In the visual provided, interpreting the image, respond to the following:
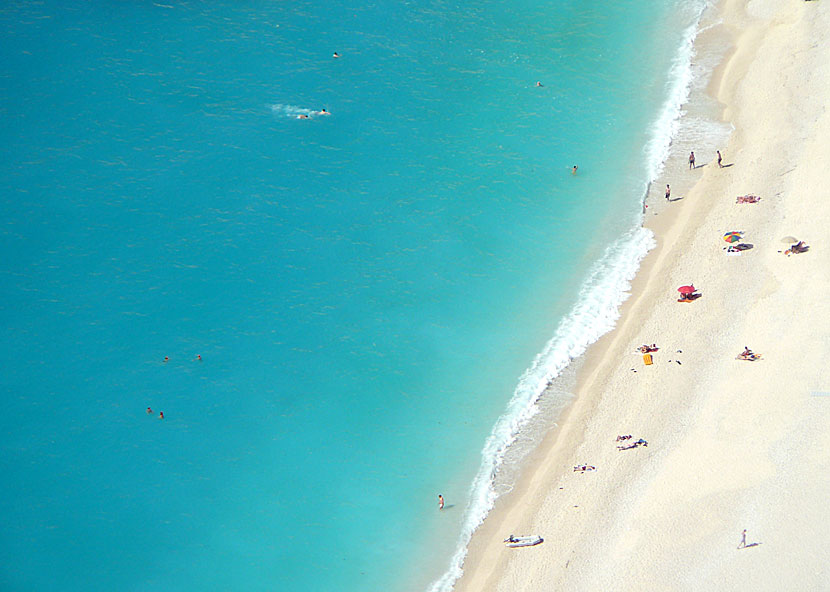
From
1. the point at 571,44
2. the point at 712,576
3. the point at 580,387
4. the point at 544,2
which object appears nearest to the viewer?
the point at 712,576

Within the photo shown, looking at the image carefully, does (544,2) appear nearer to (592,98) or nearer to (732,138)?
(592,98)

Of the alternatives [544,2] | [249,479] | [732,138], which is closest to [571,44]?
[544,2]

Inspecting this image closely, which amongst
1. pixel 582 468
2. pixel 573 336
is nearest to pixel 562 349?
pixel 573 336

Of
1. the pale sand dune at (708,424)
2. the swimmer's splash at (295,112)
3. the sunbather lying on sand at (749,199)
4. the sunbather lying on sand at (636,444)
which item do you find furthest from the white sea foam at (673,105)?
the swimmer's splash at (295,112)

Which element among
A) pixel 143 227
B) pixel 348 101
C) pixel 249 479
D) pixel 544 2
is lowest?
pixel 249 479

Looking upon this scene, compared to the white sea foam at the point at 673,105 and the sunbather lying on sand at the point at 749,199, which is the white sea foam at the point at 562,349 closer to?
the sunbather lying on sand at the point at 749,199

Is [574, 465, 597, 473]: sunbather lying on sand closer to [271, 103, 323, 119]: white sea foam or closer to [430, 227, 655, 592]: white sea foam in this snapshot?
[430, 227, 655, 592]: white sea foam

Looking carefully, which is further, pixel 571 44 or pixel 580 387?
pixel 571 44

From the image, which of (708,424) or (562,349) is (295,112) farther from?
(708,424)
